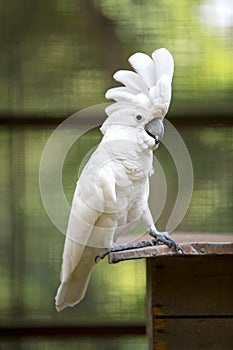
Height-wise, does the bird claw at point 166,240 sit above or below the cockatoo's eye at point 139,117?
below

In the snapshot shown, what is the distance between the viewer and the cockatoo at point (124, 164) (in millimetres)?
1587

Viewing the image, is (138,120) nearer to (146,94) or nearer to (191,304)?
(146,94)

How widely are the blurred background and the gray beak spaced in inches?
29.1

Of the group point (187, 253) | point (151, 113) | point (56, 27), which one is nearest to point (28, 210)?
point (56, 27)

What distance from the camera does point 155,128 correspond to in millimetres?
1604

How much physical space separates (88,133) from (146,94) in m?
0.76

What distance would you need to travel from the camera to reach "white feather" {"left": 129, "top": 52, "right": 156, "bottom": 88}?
159 centimetres

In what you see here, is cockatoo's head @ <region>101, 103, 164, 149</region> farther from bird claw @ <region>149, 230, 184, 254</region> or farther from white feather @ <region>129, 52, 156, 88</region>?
bird claw @ <region>149, 230, 184, 254</region>

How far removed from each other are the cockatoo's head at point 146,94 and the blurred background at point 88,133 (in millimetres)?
715

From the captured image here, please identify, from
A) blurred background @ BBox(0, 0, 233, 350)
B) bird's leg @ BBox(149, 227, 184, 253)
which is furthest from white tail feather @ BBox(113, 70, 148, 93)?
blurred background @ BBox(0, 0, 233, 350)

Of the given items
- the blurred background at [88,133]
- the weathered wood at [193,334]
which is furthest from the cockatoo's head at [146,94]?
the blurred background at [88,133]

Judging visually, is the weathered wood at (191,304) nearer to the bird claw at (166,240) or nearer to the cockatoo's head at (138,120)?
the bird claw at (166,240)

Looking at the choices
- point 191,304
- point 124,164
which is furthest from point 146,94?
point 191,304

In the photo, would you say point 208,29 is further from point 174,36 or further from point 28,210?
point 28,210
